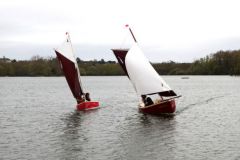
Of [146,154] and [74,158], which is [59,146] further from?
[146,154]

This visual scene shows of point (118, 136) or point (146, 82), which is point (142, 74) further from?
point (118, 136)

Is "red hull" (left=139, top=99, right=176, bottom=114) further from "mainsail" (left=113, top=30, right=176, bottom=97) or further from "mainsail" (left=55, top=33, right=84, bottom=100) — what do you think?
"mainsail" (left=55, top=33, right=84, bottom=100)

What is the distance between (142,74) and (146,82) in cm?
88

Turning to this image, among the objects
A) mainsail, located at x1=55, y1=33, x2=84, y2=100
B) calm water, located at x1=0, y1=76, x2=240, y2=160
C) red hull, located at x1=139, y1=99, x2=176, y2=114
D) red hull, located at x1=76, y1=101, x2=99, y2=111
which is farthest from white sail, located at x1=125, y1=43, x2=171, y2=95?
mainsail, located at x1=55, y1=33, x2=84, y2=100

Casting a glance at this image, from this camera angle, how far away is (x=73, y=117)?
40906 millimetres

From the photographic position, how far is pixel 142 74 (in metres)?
41.9

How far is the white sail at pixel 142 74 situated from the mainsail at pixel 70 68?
6.24m

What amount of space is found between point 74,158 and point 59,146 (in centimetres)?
320

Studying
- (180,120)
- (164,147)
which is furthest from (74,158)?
(180,120)

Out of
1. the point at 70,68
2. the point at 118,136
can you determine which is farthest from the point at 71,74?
the point at 118,136

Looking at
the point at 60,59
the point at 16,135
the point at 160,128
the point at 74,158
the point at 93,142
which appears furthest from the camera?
the point at 60,59

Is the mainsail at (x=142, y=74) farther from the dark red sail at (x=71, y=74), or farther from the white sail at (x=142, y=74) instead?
the dark red sail at (x=71, y=74)

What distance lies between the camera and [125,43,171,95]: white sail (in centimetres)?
4106

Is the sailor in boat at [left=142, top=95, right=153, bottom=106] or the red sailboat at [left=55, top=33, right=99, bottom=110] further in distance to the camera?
the red sailboat at [left=55, top=33, right=99, bottom=110]
